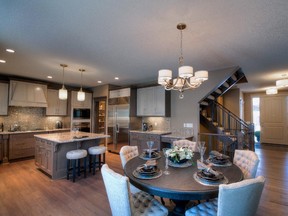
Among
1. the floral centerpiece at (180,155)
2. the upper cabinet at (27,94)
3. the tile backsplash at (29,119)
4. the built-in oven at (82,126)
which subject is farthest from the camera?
the built-in oven at (82,126)

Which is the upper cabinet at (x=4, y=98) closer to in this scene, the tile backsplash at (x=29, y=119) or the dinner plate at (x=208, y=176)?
the tile backsplash at (x=29, y=119)

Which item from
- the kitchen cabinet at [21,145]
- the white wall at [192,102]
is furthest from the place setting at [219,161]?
the kitchen cabinet at [21,145]

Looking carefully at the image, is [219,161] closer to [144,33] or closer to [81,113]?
[144,33]

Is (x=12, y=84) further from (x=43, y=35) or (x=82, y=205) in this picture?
(x=82, y=205)

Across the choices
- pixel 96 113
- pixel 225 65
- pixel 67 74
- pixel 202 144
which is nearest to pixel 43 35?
pixel 67 74

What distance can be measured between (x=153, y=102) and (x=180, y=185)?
3963mm

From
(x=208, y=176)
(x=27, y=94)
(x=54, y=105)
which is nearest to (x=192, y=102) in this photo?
(x=208, y=176)

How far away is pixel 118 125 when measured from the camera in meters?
5.88

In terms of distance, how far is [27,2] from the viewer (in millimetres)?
1811

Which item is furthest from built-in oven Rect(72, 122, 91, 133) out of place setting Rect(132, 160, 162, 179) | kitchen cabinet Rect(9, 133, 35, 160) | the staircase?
place setting Rect(132, 160, 162, 179)

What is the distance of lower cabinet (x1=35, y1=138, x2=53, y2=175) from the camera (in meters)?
3.69

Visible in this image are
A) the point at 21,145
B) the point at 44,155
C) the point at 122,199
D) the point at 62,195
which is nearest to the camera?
the point at 122,199

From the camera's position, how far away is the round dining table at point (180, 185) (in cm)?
150

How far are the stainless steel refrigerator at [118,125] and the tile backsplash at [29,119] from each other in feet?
6.65
